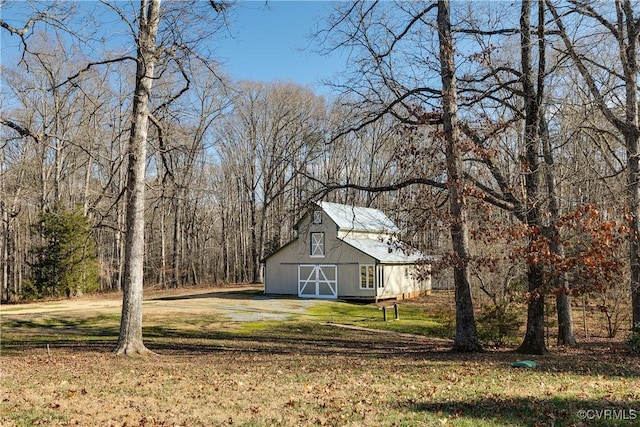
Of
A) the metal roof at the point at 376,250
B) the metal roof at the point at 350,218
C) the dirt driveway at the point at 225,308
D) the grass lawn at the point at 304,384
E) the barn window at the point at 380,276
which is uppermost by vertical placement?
the metal roof at the point at 350,218

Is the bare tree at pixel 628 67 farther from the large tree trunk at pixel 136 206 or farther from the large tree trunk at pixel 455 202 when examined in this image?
the large tree trunk at pixel 136 206

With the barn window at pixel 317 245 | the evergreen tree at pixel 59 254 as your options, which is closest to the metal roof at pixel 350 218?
the barn window at pixel 317 245

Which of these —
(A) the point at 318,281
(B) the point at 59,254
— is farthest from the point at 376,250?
(B) the point at 59,254

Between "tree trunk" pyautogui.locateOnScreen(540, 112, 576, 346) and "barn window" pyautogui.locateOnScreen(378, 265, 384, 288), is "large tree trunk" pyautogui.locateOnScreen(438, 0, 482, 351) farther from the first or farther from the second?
"barn window" pyautogui.locateOnScreen(378, 265, 384, 288)

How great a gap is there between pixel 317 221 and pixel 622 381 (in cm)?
2595

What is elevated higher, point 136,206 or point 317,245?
point 136,206

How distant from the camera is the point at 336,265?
105 feet

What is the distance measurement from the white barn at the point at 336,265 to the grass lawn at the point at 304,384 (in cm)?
1540

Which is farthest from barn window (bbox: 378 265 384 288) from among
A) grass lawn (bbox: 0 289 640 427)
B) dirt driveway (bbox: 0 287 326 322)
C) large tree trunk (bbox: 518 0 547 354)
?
large tree trunk (bbox: 518 0 547 354)

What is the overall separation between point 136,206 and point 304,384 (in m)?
5.82

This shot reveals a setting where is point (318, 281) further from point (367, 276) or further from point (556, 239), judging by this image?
point (556, 239)

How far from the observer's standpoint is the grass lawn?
5477 millimetres

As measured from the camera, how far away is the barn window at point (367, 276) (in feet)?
102

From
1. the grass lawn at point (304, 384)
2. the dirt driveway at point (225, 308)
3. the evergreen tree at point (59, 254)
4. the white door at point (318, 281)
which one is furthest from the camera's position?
the evergreen tree at point (59, 254)
